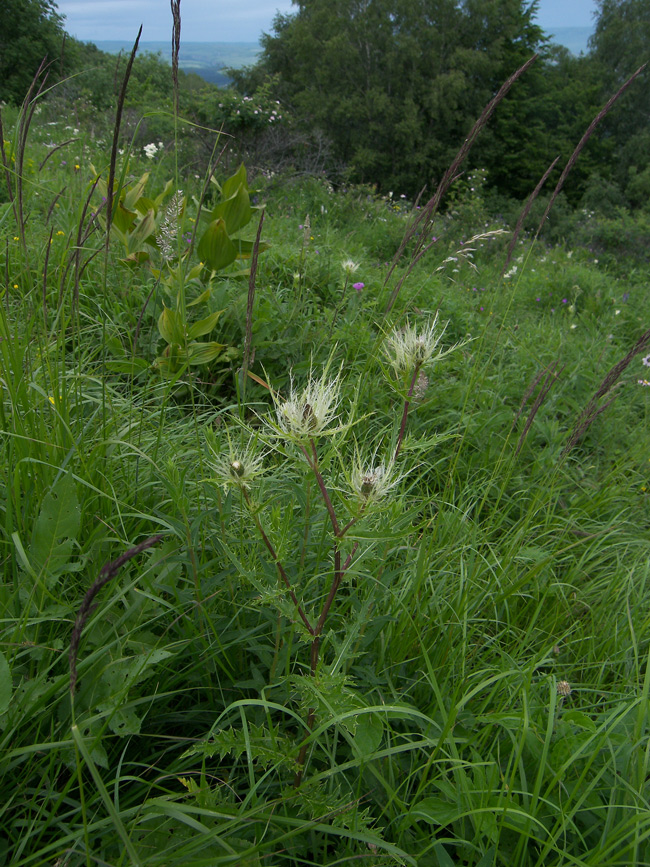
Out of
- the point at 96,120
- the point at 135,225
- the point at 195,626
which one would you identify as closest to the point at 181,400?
the point at 135,225

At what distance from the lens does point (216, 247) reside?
2.31 meters

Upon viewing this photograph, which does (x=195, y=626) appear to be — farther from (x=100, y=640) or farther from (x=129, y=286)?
(x=129, y=286)

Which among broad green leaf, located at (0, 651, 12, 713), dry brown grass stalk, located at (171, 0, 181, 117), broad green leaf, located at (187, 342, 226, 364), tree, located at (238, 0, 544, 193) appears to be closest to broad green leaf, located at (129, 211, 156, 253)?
broad green leaf, located at (187, 342, 226, 364)

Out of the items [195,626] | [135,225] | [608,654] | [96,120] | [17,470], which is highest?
[96,120]

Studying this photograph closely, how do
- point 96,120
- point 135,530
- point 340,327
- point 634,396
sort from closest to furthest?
1. point 135,530
2. point 340,327
3. point 634,396
4. point 96,120

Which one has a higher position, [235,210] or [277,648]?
[235,210]

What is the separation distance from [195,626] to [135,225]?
183 cm

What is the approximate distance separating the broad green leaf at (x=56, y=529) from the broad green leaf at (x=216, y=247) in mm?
1495

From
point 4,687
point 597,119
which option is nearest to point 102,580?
point 4,687

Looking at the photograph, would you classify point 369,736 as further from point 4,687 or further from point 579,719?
point 4,687

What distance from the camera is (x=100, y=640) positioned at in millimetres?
1028

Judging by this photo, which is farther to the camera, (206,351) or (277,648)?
(206,351)

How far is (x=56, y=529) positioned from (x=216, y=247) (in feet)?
5.22

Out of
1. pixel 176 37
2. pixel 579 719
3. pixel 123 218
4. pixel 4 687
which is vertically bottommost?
pixel 579 719
